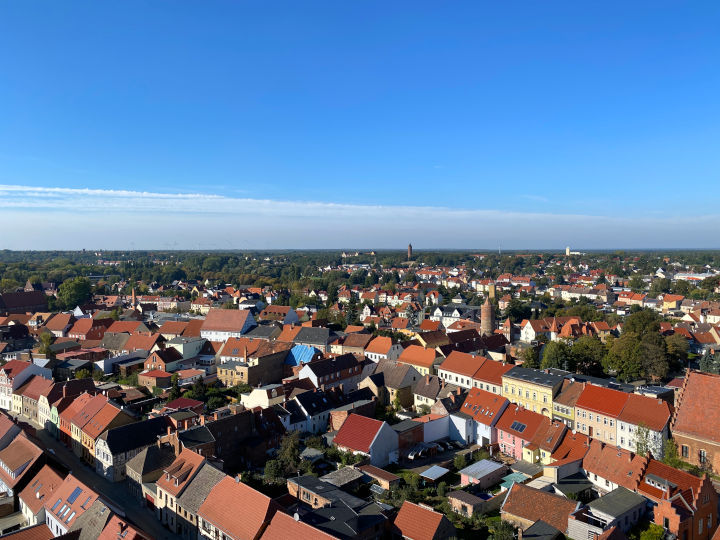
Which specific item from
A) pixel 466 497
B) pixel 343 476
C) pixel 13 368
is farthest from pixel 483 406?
pixel 13 368

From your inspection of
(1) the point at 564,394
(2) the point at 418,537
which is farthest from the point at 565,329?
(2) the point at 418,537

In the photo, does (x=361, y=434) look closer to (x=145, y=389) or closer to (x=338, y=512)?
(x=338, y=512)

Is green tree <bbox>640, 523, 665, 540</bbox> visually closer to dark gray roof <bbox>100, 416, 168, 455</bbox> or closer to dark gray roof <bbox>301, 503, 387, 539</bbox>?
dark gray roof <bbox>301, 503, 387, 539</bbox>

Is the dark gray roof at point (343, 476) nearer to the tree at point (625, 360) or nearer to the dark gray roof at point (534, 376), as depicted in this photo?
the dark gray roof at point (534, 376)

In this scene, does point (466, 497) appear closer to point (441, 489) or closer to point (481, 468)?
point (441, 489)

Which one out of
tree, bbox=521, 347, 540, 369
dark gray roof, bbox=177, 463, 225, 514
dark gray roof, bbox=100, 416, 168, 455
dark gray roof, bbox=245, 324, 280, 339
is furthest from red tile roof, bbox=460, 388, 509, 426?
dark gray roof, bbox=245, 324, 280, 339

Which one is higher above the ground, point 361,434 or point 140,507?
point 361,434
